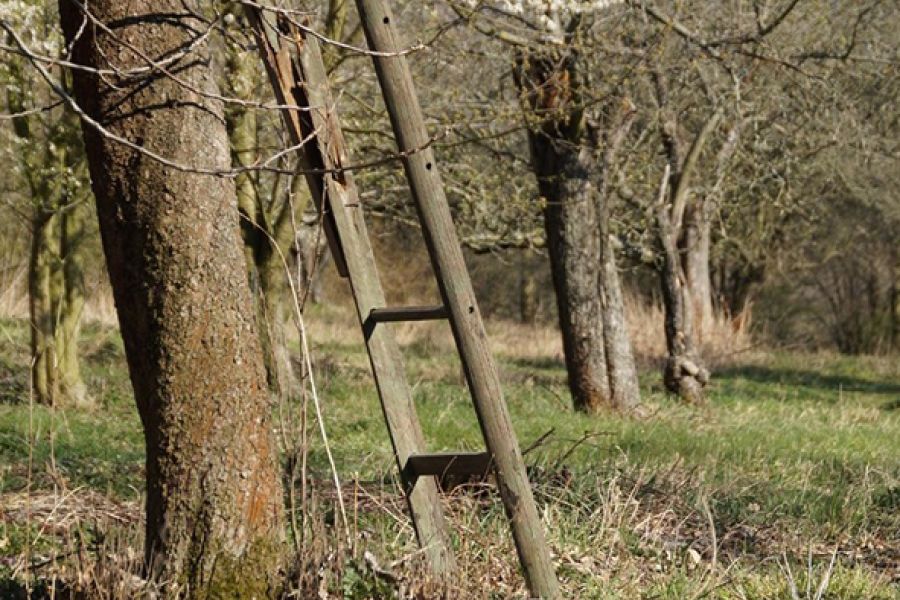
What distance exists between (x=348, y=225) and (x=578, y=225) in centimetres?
766

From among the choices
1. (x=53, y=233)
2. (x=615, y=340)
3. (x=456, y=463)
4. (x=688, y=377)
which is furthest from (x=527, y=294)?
(x=456, y=463)

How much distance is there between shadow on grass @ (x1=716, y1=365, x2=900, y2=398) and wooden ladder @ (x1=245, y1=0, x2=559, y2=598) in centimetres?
1403

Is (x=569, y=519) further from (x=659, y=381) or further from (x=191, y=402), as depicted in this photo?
(x=659, y=381)

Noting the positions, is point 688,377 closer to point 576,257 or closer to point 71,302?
point 576,257

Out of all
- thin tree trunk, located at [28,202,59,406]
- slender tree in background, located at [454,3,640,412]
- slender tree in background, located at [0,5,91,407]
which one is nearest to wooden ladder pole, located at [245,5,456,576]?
slender tree in background, located at [0,5,91,407]

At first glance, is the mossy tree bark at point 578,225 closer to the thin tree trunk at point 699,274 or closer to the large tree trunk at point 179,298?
the thin tree trunk at point 699,274

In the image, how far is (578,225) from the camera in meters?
11.7

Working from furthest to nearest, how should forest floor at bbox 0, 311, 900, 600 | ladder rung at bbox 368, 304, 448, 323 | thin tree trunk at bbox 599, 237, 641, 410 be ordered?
1. thin tree trunk at bbox 599, 237, 641, 410
2. forest floor at bbox 0, 311, 900, 600
3. ladder rung at bbox 368, 304, 448, 323

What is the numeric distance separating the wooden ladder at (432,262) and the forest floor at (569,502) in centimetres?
25

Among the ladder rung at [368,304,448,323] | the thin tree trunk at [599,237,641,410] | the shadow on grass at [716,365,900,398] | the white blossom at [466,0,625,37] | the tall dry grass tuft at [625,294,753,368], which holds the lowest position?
the shadow on grass at [716,365,900,398]

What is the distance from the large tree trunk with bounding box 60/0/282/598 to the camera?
12.6ft

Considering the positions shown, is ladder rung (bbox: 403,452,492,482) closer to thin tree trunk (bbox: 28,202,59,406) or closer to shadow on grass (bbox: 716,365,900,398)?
thin tree trunk (bbox: 28,202,59,406)

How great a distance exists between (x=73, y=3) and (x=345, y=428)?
6.23 meters

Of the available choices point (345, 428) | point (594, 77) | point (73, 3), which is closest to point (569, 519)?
point (73, 3)
